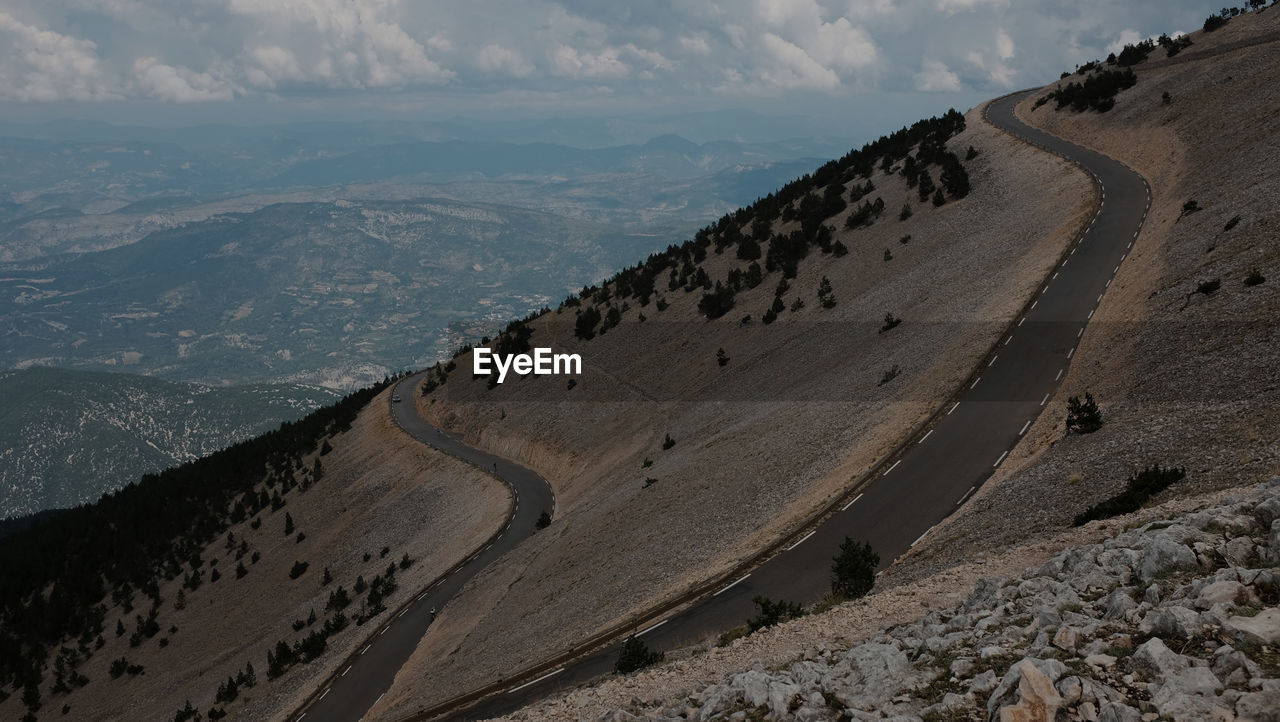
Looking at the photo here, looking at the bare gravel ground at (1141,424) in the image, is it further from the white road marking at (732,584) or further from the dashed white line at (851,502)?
the white road marking at (732,584)

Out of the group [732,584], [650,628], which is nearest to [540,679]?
[650,628]

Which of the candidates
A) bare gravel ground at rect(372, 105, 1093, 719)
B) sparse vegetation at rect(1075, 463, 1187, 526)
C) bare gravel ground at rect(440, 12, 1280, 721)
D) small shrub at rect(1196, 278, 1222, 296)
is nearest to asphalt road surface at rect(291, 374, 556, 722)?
bare gravel ground at rect(372, 105, 1093, 719)

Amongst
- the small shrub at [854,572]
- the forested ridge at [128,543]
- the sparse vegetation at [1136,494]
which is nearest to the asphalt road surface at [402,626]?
the small shrub at [854,572]

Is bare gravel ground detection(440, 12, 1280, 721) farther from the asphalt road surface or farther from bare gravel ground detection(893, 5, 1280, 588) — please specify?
the asphalt road surface

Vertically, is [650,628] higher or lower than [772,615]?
lower

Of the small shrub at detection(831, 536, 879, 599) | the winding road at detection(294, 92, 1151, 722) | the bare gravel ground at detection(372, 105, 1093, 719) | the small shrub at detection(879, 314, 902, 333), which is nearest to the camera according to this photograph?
the small shrub at detection(831, 536, 879, 599)

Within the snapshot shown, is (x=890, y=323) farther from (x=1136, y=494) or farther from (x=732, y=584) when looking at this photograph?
(x=1136, y=494)

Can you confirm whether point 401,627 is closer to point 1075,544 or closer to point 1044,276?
point 1075,544
